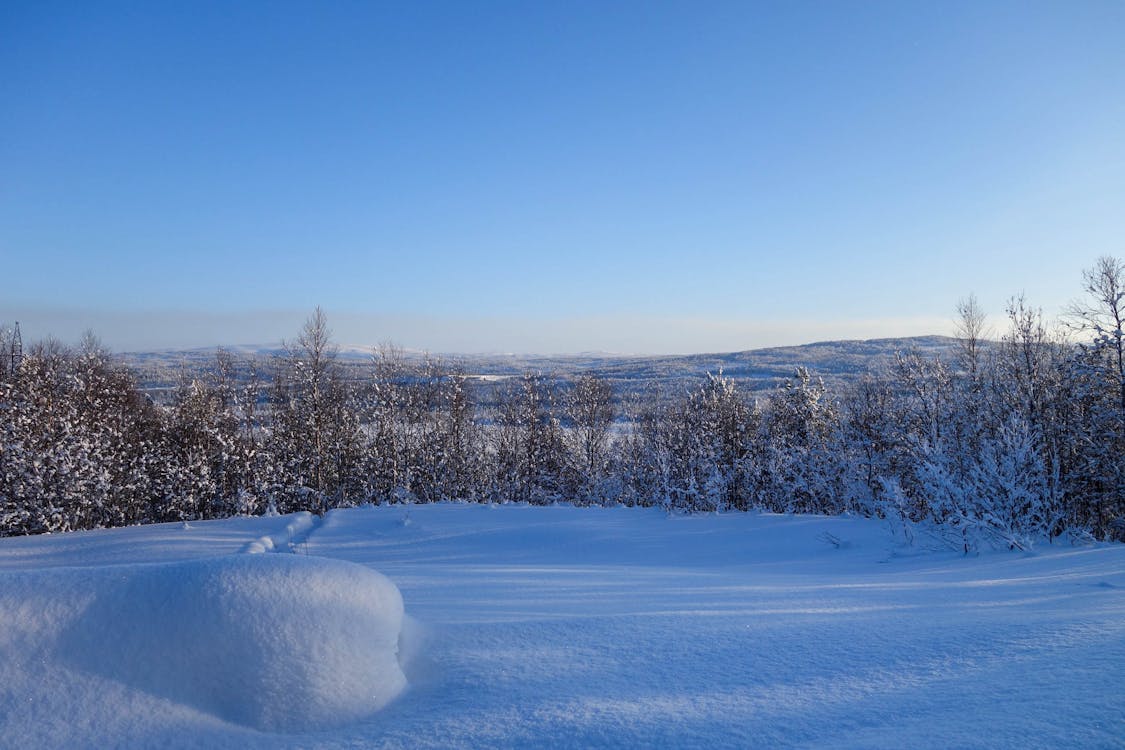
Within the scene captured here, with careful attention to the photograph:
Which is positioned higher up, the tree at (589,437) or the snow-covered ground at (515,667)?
the snow-covered ground at (515,667)

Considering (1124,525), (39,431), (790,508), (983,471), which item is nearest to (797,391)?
(790,508)

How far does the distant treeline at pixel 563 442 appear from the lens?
18.0 m

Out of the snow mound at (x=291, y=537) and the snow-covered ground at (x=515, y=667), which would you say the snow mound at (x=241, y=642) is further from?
the snow mound at (x=291, y=537)

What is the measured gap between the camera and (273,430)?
2645cm

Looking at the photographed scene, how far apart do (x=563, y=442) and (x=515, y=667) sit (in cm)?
3098

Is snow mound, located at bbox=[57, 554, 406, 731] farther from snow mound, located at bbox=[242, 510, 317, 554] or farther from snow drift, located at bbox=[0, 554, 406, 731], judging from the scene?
snow mound, located at bbox=[242, 510, 317, 554]

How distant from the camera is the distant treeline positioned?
18.0 metres

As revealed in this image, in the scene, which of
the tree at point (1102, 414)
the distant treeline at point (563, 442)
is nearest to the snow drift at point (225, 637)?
the distant treeline at point (563, 442)

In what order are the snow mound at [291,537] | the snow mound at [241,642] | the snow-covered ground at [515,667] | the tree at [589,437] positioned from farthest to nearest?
the tree at [589,437] → the snow mound at [291,537] → the snow mound at [241,642] → the snow-covered ground at [515,667]

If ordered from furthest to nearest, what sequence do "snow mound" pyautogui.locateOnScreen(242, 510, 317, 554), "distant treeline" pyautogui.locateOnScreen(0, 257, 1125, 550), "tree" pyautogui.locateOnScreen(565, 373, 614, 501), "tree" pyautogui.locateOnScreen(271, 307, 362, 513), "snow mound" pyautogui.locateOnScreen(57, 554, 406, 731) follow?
"tree" pyautogui.locateOnScreen(565, 373, 614, 501), "tree" pyautogui.locateOnScreen(271, 307, 362, 513), "distant treeline" pyautogui.locateOnScreen(0, 257, 1125, 550), "snow mound" pyautogui.locateOnScreen(242, 510, 317, 554), "snow mound" pyautogui.locateOnScreen(57, 554, 406, 731)

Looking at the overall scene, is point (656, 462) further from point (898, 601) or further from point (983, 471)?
point (898, 601)

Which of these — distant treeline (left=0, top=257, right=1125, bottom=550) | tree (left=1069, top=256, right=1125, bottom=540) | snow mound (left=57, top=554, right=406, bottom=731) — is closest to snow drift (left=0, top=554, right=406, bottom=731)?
snow mound (left=57, top=554, right=406, bottom=731)

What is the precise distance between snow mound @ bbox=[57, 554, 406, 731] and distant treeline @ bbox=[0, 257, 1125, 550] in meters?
8.64

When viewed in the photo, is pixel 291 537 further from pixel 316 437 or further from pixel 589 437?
pixel 589 437
